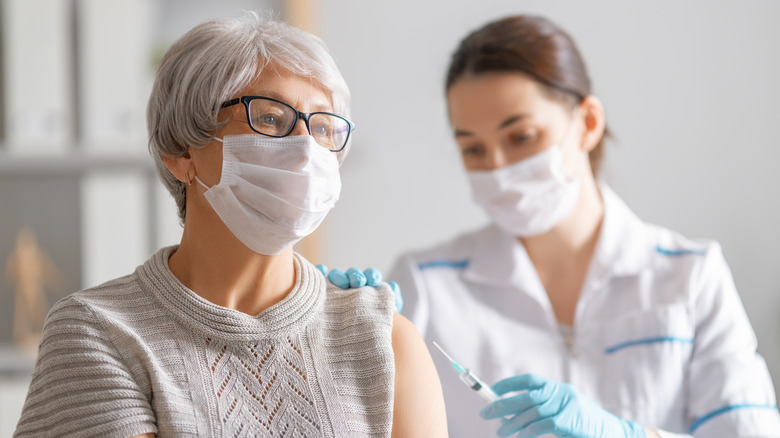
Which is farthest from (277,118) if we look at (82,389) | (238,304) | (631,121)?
(631,121)

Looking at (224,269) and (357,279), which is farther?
(357,279)

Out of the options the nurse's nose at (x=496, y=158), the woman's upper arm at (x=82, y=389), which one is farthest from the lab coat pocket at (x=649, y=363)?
the woman's upper arm at (x=82, y=389)

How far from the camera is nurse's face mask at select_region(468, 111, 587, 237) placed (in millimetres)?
1680

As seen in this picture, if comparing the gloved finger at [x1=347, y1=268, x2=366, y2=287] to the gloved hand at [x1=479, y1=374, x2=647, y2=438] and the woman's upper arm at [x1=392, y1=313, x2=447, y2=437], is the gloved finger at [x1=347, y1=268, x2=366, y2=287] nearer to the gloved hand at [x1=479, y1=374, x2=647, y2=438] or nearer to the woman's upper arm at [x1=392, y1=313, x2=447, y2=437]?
the woman's upper arm at [x1=392, y1=313, x2=447, y2=437]

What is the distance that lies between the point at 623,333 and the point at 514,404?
1.40 ft

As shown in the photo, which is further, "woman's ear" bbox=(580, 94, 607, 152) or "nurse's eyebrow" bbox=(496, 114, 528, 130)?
"woman's ear" bbox=(580, 94, 607, 152)

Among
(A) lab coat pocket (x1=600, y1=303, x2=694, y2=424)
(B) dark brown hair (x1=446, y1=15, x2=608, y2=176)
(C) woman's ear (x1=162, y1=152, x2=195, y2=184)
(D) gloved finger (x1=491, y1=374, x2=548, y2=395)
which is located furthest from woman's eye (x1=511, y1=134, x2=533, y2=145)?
(C) woman's ear (x1=162, y1=152, x2=195, y2=184)

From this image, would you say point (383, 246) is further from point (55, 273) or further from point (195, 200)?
point (195, 200)

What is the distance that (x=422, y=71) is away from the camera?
277cm

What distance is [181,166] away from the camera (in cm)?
110

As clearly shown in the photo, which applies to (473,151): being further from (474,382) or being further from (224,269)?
(224,269)

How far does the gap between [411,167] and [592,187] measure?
3.40 feet

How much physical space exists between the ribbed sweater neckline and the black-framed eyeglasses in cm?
24

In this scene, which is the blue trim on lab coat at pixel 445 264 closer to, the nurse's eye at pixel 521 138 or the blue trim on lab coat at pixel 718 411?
the nurse's eye at pixel 521 138
